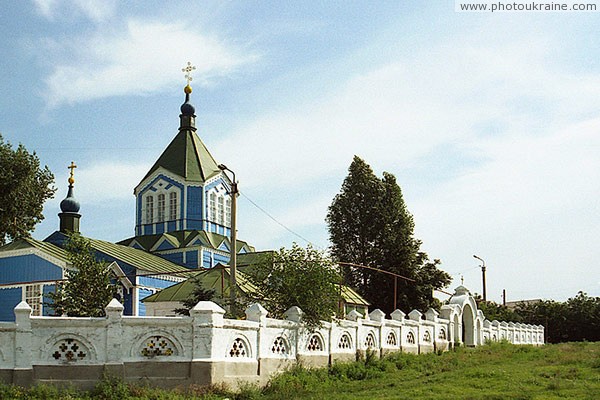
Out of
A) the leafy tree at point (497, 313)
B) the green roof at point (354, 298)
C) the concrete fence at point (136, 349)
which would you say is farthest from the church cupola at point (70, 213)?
the leafy tree at point (497, 313)

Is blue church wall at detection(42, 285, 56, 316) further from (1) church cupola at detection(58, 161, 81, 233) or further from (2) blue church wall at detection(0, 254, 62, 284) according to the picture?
(1) church cupola at detection(58, 161, 81, 233)

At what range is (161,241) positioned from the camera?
1460 inches

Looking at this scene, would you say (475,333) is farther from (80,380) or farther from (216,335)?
(80,380)

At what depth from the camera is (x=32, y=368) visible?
13750mm

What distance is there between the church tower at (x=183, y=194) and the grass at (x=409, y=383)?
1814cm

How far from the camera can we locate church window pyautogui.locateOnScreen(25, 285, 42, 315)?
95.3 feet

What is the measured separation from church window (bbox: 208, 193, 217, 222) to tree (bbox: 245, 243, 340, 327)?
1856 centimetres

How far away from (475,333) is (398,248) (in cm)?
1070

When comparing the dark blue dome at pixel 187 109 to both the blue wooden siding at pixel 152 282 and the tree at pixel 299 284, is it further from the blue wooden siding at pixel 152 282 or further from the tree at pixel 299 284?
the tree at pixel 299 284

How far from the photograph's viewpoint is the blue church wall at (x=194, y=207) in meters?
37.0

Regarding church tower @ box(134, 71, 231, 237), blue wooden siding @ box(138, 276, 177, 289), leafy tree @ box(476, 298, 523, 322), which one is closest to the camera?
blue wooden siding @ box(138, 276, 177, 289)

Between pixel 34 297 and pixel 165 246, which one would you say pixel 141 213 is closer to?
pixel 165 246

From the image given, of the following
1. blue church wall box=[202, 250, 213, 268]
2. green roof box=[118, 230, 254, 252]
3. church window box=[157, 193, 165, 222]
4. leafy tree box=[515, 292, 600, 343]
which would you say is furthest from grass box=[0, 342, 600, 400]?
leafy tree box=[515, 292, 600, 343]

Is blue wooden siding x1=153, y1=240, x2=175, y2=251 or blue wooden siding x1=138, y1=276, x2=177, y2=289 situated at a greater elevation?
blue wooden siding x1=153, y1=240, x2=175, y2=251
